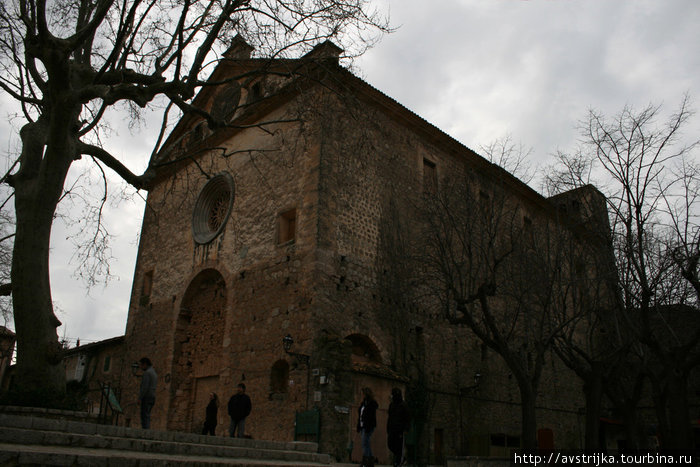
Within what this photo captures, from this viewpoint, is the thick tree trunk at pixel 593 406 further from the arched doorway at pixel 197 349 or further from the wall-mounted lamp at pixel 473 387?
the arched doorway at pixel 197 349

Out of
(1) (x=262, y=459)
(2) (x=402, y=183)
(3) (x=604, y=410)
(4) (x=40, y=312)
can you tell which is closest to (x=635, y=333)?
(2) (x=402, y=183)

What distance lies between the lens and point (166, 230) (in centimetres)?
2105

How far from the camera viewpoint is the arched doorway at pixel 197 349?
17.0 m

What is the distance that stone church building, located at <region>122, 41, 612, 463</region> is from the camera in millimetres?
13344

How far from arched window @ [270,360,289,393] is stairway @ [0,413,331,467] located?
5.28 m

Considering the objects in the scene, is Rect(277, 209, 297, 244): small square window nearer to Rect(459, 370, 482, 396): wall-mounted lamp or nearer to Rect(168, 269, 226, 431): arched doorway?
Rect(168, 269, 226, 431): arched doorway

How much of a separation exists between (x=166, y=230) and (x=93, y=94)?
1228 centimetres

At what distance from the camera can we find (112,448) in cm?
583

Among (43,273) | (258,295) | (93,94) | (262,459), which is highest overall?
(93,94)

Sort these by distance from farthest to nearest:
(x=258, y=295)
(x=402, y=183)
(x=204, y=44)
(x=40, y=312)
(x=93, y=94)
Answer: (x=402, y=183), (x=258, y=295), (x=204, y=44), (x=93, y=94), (x=40, y=312)

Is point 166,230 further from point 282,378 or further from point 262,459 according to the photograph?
point 262,459

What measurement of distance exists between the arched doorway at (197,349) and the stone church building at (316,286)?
51 mm

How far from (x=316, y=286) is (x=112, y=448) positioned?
26.7 feet

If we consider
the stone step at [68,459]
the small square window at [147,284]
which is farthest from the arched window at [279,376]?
the small square window at [147,284]
